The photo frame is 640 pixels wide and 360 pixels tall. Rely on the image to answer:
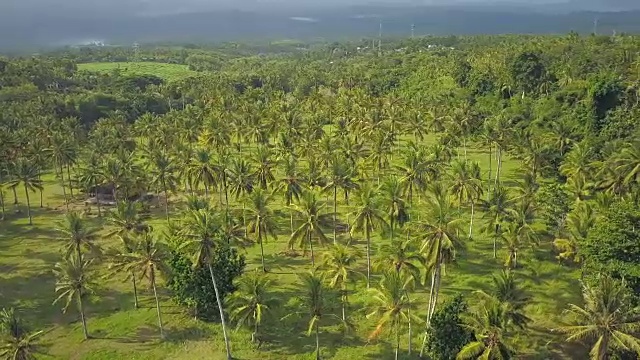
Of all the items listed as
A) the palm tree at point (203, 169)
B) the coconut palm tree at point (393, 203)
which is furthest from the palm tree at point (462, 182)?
the palm tree at point (203, 169)

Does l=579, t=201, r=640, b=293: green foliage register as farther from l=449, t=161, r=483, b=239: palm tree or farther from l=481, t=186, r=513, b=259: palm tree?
l=449, t=161, r=483, b=239: palm tree

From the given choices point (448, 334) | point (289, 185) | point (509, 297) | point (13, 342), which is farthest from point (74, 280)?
point (509, 297)

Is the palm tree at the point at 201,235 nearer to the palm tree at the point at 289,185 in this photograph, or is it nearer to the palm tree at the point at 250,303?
the palm tree at the point at 250,303

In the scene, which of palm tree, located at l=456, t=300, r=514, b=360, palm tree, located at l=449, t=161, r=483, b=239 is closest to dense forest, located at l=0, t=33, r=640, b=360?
palm tree, located at l=456, t=300, r=514, b=360

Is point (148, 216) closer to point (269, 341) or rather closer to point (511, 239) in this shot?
point (269, 341)

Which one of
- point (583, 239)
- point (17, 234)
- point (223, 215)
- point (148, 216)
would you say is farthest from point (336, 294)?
point (17, 234)

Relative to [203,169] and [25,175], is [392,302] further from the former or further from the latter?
[25,175]

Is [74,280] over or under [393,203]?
under

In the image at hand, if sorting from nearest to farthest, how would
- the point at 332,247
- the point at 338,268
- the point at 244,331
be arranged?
the point at 338,268, the point at 244,331, the point at 332,247
